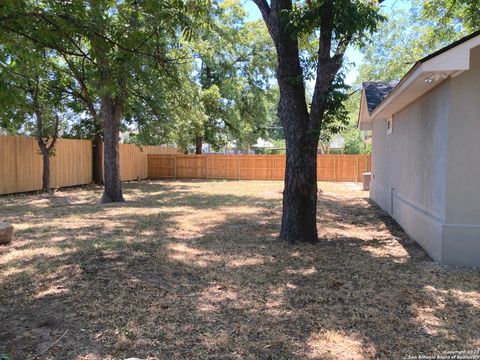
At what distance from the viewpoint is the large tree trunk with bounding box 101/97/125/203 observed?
1341 cm

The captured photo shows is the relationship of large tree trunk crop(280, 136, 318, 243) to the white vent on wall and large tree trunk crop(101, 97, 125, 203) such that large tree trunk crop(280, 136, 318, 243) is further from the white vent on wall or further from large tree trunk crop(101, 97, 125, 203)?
large tree trunk crop(101, 97, 125, 203)

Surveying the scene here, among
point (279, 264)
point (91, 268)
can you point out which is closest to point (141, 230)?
point (91, 268)

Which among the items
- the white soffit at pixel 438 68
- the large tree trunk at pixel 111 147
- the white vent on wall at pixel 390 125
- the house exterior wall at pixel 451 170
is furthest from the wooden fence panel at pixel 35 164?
the house exterior wall at pixel 451 170

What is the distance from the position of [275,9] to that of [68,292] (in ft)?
18.3

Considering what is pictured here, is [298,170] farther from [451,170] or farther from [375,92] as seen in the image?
[375,92]

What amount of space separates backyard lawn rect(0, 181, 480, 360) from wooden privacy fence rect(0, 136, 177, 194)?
7559 millimetres

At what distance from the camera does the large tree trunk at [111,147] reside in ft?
44.0

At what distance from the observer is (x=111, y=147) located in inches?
539

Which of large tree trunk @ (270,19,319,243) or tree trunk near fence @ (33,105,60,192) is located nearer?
large tree trunk @ (270,19,319,243)

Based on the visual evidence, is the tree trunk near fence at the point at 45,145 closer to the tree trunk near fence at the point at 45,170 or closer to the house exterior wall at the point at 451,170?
the tree trunk near fence at the point at 45,170

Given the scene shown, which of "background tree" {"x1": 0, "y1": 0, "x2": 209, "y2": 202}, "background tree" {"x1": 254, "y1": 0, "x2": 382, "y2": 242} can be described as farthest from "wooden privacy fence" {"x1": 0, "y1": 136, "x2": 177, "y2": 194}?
"background tree" {"x1": 254, "y1": 0, "x2": 382, "y2": 242}

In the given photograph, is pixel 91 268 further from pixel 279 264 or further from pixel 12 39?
pixel 12 39

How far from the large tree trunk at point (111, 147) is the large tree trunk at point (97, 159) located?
7484 mm

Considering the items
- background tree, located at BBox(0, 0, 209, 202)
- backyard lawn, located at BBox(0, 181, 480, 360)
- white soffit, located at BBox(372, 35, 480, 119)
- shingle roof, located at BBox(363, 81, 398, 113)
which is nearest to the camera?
backyard lawn, located at BBox(0, 181, 480, 360)
